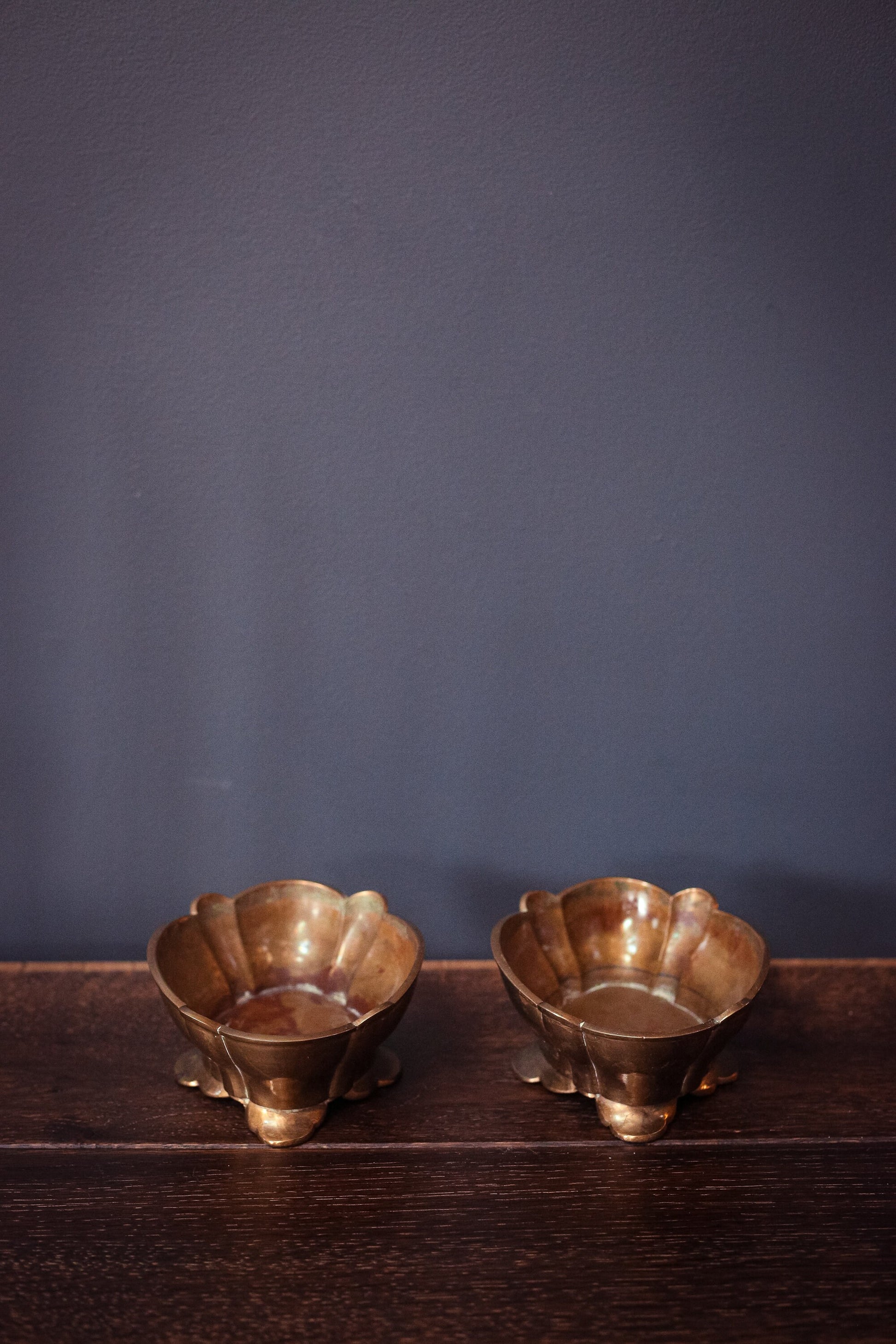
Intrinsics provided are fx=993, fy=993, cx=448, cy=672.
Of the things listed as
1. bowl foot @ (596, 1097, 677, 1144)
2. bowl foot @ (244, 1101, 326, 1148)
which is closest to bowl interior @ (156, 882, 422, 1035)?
bowl foot @ (244, 1101, 326, 1148)

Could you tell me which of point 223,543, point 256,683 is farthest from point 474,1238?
point 223,543

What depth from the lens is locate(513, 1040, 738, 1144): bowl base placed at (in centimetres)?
88

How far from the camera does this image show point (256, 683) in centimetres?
115

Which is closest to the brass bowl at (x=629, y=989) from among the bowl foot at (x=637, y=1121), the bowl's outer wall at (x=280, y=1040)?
the bowl foot at (x=637, y=1121)

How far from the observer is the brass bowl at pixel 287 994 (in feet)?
2.76

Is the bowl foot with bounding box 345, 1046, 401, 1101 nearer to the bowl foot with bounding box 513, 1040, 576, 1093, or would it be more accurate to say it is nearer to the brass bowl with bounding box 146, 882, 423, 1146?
the brass bowl with bounding box 146, 882, 423, 1146

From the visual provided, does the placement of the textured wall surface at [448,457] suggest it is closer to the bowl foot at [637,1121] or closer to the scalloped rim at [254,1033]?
the scalloped rim at [254,1033]

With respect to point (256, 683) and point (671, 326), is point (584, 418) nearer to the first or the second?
point (671, 326)

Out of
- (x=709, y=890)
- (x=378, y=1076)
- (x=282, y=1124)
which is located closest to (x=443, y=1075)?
(x=378, y=1076)

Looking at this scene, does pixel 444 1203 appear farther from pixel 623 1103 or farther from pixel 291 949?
pixel 291 949

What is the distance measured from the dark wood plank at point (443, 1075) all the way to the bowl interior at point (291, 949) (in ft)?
0.23

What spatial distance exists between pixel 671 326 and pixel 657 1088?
773 millimetres

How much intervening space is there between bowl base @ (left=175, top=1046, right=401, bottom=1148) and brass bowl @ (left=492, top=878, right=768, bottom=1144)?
0.45 ft

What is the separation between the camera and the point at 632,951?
1092mm
